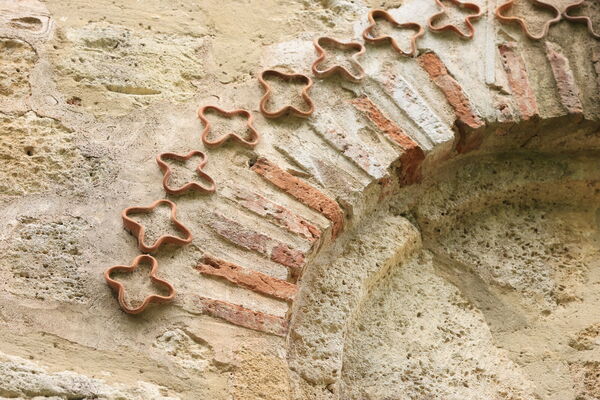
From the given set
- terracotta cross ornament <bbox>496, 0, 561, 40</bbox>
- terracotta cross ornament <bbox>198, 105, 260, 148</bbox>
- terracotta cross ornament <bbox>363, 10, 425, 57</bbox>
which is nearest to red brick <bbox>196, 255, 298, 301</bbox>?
terracotta cross ornament <bbox>198, 105, 260, 148</bbox>

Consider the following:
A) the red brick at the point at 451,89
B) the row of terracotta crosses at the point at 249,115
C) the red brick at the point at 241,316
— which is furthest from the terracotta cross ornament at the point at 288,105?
the red brick at the point at 241,316

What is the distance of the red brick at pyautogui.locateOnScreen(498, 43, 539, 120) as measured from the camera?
276 cm

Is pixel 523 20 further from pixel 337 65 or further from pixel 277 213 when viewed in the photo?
pixel 277 213

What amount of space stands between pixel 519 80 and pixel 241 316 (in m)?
1.14

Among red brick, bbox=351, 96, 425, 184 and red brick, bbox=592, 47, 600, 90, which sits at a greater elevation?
red brick, bbox=592, 47, 600, 90

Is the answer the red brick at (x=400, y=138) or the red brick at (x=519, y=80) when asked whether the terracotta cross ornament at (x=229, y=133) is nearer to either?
the red brick at (x=400, y=138)

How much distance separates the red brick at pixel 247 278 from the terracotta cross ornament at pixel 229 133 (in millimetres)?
374

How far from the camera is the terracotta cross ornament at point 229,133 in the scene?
8.30ft

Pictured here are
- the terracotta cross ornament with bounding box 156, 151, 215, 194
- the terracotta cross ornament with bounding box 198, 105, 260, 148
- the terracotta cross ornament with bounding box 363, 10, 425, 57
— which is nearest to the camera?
the terracotta cross ornament with bounding box 156, 151, 215, 194

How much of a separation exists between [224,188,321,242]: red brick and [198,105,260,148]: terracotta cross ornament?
16 centimetres

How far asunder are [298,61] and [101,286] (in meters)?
0.93

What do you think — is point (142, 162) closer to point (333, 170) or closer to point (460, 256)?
point (333, 170)

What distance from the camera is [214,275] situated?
225cm

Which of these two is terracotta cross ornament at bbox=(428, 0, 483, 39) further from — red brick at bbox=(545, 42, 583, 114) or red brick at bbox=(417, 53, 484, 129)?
red brick at bbox=(545, 42, 583, 114)
